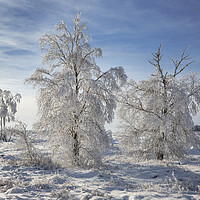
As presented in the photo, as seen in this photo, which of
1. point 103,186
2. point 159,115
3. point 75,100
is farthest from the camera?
point 159,115

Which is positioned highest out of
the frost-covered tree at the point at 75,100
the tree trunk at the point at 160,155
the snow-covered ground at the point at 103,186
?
the frost-covered tree at the point at 75,100

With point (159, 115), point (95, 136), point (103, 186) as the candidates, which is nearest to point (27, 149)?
point (95, 136)

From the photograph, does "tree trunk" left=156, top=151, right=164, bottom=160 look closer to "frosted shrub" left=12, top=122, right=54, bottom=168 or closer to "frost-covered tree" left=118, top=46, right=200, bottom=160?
"frost-covered tree" left=118, top=46, right=200, bottom=160

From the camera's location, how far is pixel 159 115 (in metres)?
13.3

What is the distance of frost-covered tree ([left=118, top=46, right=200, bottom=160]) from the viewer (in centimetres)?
1287

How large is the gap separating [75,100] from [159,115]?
6.35 meters

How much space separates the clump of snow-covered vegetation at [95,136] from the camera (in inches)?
257

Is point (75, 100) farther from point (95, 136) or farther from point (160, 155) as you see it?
point (160, 155)

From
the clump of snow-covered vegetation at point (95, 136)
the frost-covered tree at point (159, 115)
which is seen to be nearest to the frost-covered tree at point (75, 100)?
the clump of snow-covered vegetation at point (95, 136)

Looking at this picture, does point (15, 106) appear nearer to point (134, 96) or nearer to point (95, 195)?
point (134, 96)

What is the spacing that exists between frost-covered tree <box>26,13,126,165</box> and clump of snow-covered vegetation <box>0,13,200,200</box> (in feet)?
0.17

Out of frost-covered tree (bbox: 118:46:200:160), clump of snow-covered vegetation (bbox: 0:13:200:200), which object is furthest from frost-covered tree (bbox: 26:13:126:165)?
frost-covered tree (bbox: 118:46:200:160)

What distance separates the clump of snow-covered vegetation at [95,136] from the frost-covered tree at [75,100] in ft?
0.17

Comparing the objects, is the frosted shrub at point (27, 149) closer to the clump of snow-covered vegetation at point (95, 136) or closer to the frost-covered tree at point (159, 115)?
the clump of snow-covered vegetation at point (95, 136)
